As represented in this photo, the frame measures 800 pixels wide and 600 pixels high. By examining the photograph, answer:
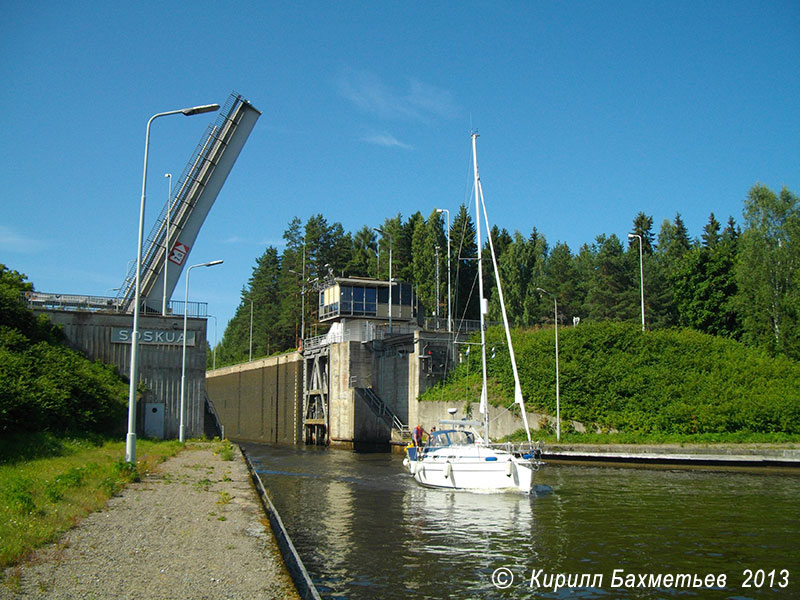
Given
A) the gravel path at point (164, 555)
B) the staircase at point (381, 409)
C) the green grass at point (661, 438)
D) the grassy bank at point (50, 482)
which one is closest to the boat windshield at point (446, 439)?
the green grass at point (661, 438)

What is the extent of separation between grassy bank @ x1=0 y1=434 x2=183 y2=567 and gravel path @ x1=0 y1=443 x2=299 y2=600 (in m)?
0.32

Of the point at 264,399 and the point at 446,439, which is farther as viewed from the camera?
the point at 264,399

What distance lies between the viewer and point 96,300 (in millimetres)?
38938

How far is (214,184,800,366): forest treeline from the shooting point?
1766 inches

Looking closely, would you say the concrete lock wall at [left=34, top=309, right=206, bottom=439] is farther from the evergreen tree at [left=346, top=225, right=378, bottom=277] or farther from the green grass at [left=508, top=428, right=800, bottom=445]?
the evergreen tree at [left=346, top=225, right=378, bottom=277]

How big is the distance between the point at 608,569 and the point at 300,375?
157 ft

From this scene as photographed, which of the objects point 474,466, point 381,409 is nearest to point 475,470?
point 474,466

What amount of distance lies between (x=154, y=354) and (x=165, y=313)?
2439 mm

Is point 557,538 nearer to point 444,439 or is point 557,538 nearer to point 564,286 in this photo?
point 444,439

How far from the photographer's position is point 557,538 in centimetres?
1514

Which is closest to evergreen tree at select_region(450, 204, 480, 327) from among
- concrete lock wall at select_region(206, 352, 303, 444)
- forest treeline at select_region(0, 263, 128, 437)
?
concrete lock wall at select_region(206, 352, 303, 444)

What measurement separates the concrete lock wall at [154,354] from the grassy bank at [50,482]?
25.2 feet

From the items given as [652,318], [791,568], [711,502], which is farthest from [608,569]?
[652,318]

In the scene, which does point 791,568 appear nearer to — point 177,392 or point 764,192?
point 177,392
